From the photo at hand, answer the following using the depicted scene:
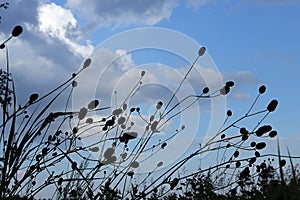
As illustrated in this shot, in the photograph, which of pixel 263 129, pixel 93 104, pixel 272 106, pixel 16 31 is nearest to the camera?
pixel 16 31

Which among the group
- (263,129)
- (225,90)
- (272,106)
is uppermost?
(225,90)

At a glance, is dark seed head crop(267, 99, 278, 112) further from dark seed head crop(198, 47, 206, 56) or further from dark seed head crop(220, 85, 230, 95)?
dark seed head crop(198, 47, 206, 56)

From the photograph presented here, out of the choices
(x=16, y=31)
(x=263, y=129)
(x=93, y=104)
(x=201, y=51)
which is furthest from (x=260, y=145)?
(x=16, y=31)

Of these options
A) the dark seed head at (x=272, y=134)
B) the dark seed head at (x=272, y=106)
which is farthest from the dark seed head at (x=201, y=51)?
the dark seed head at (x=272, y=134)

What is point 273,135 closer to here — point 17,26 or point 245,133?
point 245,133

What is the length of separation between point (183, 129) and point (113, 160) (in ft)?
3.00

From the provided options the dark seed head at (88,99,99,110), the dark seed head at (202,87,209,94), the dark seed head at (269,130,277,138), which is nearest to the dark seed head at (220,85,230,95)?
the dark seed head at (202,87,209,94)

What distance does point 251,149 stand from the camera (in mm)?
3996

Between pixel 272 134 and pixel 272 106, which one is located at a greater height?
pixel 272 106

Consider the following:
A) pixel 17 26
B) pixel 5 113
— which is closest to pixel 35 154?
pixel 5 113

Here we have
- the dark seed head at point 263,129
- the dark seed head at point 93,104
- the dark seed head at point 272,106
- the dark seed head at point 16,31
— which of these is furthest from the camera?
the dark seed head at point 272,106

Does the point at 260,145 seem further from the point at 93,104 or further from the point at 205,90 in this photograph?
the point at 93,104

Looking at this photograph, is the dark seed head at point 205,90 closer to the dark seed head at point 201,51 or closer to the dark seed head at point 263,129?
the dark seed head at point 201,51

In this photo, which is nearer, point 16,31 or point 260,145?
point 16,31
